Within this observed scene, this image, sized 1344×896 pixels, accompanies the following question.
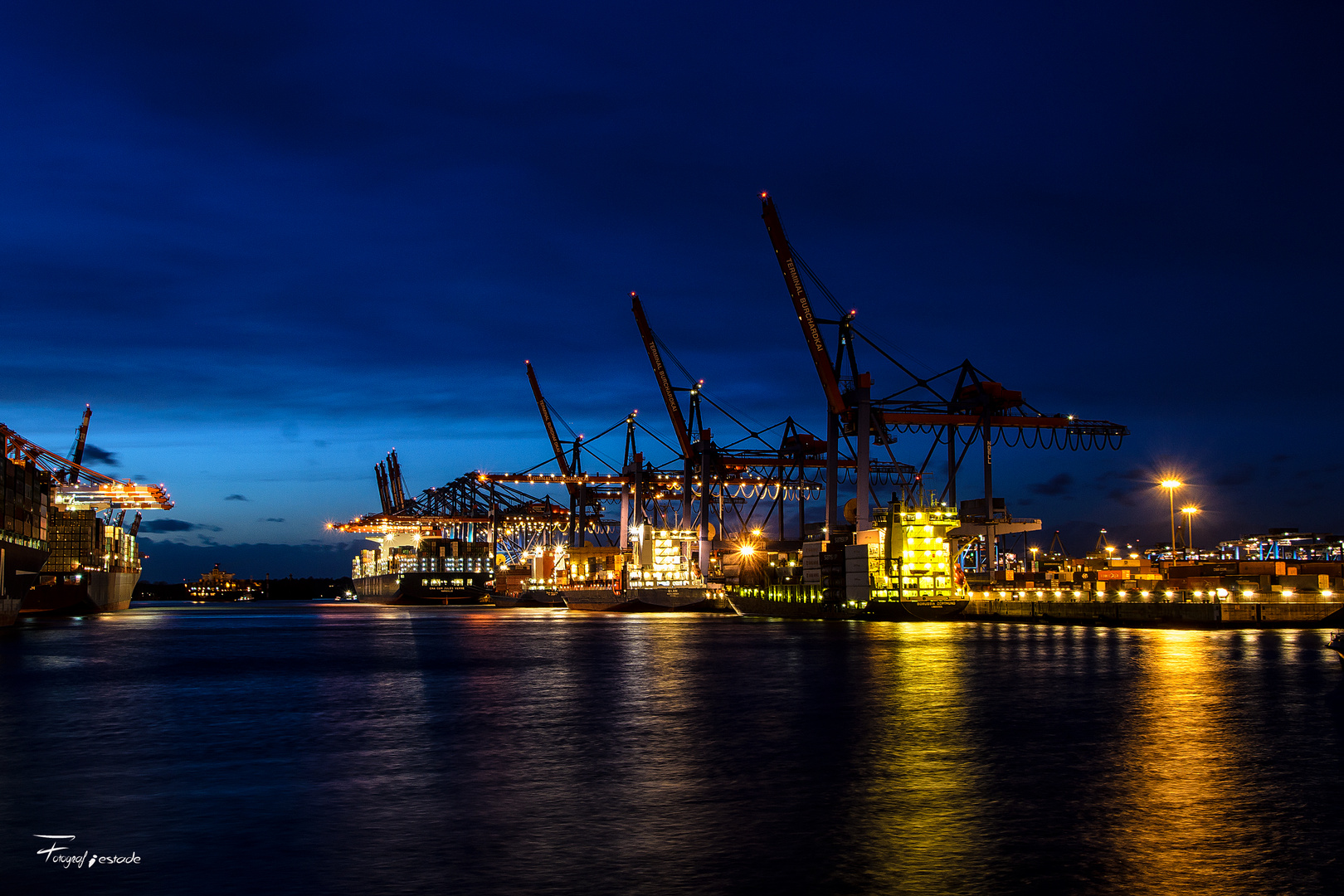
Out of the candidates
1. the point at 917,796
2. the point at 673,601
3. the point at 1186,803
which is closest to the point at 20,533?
the point at 673,601

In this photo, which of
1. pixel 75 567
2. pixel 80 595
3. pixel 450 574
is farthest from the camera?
pixel 450 574

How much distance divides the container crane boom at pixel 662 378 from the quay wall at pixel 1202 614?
174 ft

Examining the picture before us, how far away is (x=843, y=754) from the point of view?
1855 centimetres

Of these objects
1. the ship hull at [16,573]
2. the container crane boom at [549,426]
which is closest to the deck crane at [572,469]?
the container crane boom at [549,426]

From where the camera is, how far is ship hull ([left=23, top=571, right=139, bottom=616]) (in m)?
103

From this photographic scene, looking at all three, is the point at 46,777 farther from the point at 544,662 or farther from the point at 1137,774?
the point at 544,662

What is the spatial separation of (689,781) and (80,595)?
114 meters

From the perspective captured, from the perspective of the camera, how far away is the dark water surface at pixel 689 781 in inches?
426

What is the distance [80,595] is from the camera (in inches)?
4385

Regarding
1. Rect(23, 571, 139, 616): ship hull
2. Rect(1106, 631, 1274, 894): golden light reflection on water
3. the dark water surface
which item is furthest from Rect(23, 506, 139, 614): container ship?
Rect(1106, 631, 1274, 894): golden light reflection on water

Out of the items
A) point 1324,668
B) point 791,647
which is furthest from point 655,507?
point 1324,668

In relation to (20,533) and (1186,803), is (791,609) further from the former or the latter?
(1186,803)

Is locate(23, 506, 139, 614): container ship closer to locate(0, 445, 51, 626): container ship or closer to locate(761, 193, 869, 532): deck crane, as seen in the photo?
locate(0, 445, 51, 626): container ship

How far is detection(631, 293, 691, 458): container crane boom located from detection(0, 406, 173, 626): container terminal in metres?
59.1
